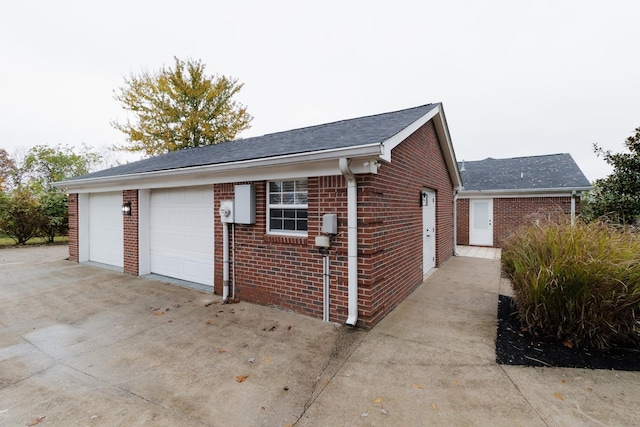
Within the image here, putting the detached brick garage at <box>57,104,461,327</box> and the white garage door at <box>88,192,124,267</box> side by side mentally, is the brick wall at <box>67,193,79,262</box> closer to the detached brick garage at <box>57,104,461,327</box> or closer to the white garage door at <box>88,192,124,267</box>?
the white garage door at <box>88,192,124,267</box>

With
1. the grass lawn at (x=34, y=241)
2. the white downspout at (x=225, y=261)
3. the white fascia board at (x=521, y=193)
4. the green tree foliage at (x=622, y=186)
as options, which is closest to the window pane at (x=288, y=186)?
the white downspout at (x=225, y=261)

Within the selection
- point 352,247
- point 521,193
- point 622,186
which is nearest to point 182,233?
point 352,247

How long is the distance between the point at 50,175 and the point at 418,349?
106ft

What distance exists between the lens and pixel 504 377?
9.43ft

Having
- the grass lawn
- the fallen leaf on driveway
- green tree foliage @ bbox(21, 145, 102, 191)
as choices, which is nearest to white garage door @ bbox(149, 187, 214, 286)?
the fallen leaf on driveway

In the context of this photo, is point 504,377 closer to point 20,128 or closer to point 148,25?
point 148,25

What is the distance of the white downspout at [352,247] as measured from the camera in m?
4.03

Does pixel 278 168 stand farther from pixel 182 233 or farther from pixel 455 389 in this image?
pixel 455 389

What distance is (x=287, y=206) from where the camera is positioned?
4.82m

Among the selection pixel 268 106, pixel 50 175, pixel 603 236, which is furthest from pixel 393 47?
pixel 50 175

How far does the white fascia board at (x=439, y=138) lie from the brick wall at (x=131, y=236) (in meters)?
6.50

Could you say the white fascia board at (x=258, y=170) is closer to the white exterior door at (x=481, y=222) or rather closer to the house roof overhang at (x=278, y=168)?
the house roof overhang at (x=278, y=168)

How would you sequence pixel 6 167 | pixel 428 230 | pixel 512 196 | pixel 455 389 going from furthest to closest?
pixel 6 167 < pixel 512 196 < pixel 428 230 < pixel 455 389

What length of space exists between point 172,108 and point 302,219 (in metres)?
18.5
